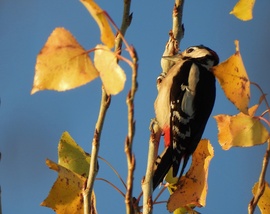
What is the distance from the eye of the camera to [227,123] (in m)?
1.84

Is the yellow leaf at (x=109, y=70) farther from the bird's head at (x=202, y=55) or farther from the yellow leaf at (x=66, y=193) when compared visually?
the bird's head at (x=202, y=55)

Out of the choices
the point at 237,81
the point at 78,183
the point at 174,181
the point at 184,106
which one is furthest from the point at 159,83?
the point at 237,81

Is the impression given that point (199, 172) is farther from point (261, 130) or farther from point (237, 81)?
point (237, 81)

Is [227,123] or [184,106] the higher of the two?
[184,106]

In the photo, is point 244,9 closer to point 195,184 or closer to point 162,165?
point 195,184

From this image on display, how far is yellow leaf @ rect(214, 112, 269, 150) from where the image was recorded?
5.42 feet

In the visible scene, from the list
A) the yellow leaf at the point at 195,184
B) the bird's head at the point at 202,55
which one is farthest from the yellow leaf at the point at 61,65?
the bird's head at the point at 202,55

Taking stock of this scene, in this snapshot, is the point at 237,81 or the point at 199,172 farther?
the point at 199,172

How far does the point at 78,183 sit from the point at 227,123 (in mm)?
511

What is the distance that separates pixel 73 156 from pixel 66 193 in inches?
8.8

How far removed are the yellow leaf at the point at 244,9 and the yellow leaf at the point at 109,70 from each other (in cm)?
60

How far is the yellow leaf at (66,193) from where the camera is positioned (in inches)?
75.4

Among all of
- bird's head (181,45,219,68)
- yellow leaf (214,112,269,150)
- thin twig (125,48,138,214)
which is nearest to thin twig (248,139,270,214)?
yellow leaf (214,112,269,150)

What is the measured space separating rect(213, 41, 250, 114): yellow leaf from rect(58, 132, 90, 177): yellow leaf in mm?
736
